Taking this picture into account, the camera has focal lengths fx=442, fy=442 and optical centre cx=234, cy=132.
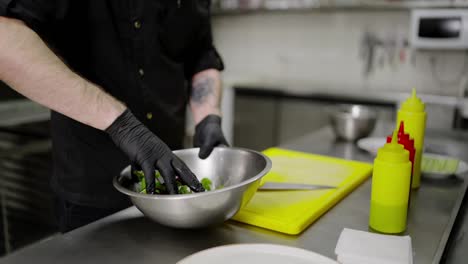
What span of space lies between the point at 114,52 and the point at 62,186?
449mm

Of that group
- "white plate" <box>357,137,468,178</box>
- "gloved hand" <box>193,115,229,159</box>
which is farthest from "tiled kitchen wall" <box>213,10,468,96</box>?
"gloved hand" <box>193,115,229,159</box>

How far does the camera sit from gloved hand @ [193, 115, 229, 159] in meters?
1.11

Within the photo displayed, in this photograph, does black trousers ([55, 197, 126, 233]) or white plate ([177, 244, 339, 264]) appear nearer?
white plate ([177, 244, 339, 264])

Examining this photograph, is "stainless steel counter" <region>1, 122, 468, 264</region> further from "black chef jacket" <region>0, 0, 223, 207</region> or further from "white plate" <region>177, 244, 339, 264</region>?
"black chef jacket" <region>0, 0, 223, 207</region>

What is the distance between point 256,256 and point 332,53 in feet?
11.0

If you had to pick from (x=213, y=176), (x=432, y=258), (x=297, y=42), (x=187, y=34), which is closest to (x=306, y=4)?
(x=297, y=42)

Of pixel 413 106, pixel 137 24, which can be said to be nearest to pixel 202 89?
pixel 137 24

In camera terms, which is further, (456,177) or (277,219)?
(456,177)

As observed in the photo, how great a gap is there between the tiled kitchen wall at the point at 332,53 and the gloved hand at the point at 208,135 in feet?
7.51

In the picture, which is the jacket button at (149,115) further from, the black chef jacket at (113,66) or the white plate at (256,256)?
the white plate at (256,256)

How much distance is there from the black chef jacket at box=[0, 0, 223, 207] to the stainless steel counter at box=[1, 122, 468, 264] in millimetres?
382

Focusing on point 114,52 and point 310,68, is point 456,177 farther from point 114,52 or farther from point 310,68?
point 310,68

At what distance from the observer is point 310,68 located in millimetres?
4020

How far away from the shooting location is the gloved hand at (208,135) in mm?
1111
